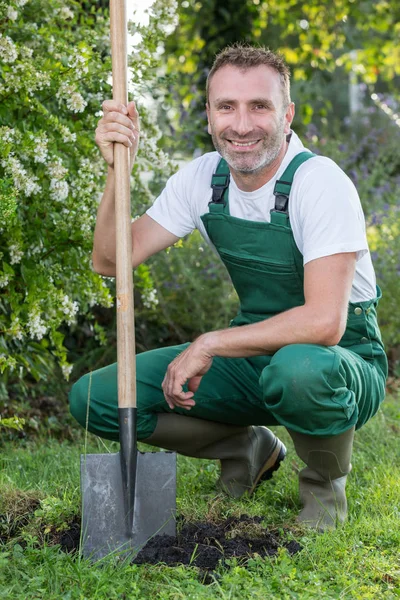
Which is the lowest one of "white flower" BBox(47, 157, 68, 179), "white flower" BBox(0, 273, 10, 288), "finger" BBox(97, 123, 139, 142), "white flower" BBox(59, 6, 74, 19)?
"white flower" BBox(0, 273, 10, 288)

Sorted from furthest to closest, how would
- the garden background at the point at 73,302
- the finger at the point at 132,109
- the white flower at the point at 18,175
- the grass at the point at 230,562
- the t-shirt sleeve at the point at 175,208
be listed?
the t-shirt sleeve at the point at 175,208 < the white flower at the point at 18,175 < the finger at the point at 132,109 < the garden background at the point at 73,302 < the grass at the point at 230,562

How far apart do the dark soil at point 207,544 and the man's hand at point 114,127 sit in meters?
1.21

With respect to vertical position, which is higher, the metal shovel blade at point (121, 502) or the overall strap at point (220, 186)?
the overall strap at point (220, 186)

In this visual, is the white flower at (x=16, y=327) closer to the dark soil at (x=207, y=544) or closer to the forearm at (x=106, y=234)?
the forearm at (x=106, y=234)

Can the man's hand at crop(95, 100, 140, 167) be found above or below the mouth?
above

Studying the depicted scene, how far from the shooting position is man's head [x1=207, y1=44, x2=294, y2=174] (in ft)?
9.05

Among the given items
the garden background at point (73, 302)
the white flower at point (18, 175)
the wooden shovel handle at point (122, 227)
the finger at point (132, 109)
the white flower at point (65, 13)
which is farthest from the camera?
the white flower at point (65, 13)

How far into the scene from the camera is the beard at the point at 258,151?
9.05 ft

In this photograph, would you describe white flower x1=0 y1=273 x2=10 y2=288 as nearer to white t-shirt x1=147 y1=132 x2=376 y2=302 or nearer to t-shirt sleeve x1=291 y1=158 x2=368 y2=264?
white t-shirt x1=147 y1=132 x2=376 y2=302

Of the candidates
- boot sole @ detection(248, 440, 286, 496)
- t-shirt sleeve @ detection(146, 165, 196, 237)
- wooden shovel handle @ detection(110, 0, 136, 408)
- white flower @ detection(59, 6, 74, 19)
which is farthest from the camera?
white flower @ detection(59, 6, 74, 19)


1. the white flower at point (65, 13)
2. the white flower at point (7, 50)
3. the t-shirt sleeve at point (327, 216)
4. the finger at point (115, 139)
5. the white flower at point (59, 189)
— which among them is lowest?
the t-shirt sleeve at point (327, 216)

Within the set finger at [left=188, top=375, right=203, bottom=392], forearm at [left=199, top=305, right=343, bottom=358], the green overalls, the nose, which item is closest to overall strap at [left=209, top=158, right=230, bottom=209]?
the green overalls

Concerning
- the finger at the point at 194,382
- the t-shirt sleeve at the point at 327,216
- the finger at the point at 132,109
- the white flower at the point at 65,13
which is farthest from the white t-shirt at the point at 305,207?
the white flower at the point at 65,13

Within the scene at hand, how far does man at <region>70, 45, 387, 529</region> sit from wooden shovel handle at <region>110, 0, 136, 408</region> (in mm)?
78
